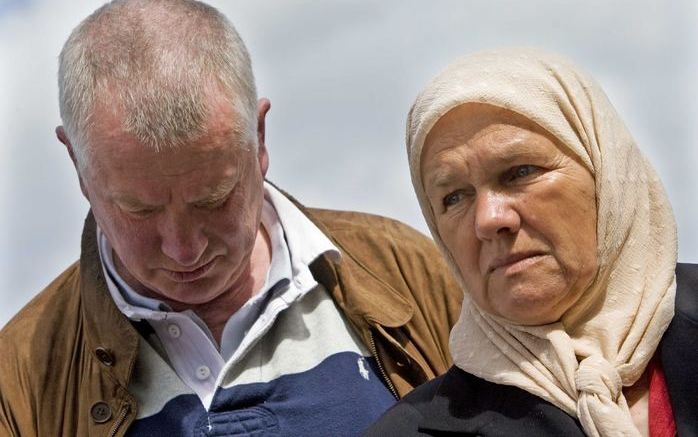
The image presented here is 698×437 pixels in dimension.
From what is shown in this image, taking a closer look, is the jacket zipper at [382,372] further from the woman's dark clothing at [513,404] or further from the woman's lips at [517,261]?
the woman's lips at [517,261]

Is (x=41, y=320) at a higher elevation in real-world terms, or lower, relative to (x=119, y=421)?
higher

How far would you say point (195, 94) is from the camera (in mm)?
4262

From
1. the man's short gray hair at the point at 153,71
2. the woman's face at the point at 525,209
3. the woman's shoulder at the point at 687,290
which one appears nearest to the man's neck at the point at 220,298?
the man's short gray hair at the point at 153,71

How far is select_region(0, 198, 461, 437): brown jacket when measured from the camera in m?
4.32

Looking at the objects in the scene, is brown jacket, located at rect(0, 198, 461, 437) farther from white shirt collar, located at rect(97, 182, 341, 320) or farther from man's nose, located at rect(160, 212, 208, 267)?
man's nose, located at rect(160, 212, 208, 267)

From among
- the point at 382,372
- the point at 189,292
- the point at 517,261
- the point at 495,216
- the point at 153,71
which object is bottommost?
the point at 382,372

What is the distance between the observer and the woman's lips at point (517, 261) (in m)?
3.51

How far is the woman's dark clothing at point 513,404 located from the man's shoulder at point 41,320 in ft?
4.38

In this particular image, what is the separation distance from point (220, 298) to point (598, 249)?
150 cm

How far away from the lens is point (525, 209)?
3.51 m

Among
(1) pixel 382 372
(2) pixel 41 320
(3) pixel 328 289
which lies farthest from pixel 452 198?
(2) pixel 41 320

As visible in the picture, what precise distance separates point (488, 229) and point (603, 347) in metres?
0.41

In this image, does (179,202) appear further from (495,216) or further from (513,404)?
(513,404)

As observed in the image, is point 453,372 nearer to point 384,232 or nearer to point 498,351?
point 498,351
